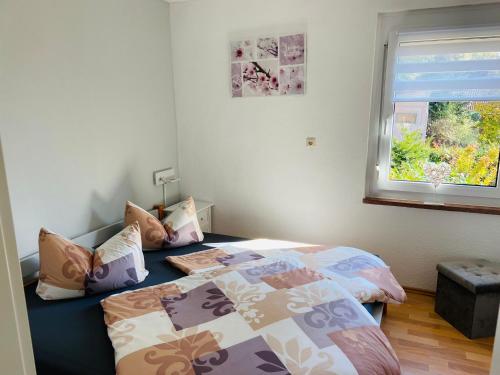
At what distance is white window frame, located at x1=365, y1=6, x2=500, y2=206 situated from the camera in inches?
98.4

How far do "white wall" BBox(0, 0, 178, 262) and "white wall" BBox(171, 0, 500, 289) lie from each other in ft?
1.21

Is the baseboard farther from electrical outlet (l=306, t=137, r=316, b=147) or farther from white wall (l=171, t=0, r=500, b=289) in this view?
electrical outlet (l=306, t=137, r=316, b=147)

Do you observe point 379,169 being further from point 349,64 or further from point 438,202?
point 349,64

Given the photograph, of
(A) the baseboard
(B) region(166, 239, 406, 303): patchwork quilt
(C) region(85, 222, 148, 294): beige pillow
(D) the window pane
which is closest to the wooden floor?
(A) the baseboard

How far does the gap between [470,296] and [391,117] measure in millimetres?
1409

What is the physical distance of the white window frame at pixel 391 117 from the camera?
8.20 feet

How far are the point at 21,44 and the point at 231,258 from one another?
70.1 inches

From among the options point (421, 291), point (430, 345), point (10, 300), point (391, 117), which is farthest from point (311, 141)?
point (10, 300)

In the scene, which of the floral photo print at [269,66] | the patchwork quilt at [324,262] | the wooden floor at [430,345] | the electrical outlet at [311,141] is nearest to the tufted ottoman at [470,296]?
the wooden floor at [430,345]

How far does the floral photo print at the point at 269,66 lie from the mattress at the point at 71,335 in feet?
6.01

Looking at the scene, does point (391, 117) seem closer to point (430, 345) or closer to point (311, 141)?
point (311, 141)

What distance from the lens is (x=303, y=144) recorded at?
3021 mm

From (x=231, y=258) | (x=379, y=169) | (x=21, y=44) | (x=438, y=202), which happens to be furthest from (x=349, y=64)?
(x=21, y=44)

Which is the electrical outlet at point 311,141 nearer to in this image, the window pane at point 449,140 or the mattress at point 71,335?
the window pane at point 449,140
